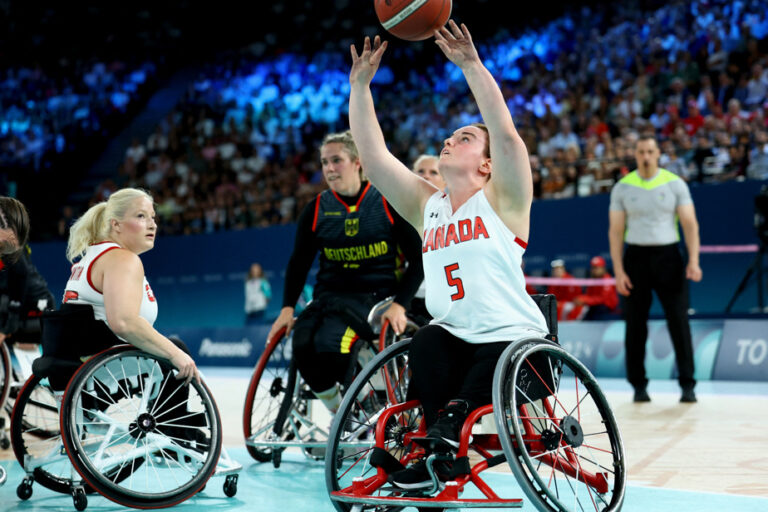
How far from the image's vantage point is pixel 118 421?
3344 millimetres

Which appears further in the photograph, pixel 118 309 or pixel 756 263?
pixel 756 263

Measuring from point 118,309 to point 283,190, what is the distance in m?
11.7

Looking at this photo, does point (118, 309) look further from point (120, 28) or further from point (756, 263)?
point (120, 28)

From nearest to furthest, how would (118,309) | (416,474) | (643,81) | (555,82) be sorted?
(416,474) < (118,309) < (643,81) < (555,82)

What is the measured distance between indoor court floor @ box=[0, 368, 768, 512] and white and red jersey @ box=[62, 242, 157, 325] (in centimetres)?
79

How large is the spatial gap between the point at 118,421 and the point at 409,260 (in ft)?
5.58

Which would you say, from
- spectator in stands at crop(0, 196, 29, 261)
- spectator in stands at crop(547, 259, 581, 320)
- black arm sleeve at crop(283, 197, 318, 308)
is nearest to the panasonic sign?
spectator in stands at crop(547, 259, 581, 320)

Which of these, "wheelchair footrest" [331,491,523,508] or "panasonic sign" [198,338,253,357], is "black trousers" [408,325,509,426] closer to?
"wheelchair footrest" [331,491,523,508]

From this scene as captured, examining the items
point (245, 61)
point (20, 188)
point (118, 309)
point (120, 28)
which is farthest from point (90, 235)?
point (120, 28)

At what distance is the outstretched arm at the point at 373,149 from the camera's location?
315 centimetres

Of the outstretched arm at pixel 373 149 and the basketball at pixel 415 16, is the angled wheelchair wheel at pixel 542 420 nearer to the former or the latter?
the outstretched arm at pixel 373 149

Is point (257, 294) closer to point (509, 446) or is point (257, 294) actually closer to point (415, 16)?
point (415, 16)

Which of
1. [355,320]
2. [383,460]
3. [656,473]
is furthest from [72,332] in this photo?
[656,473]

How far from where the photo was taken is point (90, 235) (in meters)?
3.69
